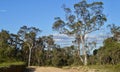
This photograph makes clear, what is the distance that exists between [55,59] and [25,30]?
12.0 metres

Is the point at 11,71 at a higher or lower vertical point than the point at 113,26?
lower

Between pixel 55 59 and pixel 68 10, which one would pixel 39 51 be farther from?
pixel 68 10

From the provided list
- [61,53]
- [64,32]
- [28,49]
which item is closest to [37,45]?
[28,49]

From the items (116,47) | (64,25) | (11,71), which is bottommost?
(11,71)

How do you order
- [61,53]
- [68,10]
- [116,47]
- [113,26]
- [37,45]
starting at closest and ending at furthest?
[68,10], [116,47], [113,26], [37,45], [61,53]

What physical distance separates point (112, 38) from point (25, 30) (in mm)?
19377

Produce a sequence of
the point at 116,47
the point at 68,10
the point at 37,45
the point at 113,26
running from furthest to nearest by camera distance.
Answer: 1. the point at 37,45
2. the point at 113,26
3. the point at 116,47
4. the point at 68,10

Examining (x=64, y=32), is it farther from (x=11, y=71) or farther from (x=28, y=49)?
(x=11, y=71)

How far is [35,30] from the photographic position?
2485 inches

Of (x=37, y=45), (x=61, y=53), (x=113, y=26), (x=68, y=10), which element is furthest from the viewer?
(x=61, y=53)

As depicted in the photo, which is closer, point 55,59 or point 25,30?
point 25,30

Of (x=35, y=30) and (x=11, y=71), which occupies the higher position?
(x=35, y=30)

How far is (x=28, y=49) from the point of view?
67.1 meters

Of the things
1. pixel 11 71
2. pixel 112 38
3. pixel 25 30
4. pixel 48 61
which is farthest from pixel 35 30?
pixel 11 71
